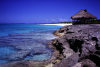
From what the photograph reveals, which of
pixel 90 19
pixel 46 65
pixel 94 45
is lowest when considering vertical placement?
pixel 46 65

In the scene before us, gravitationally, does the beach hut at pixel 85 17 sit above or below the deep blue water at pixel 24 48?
above

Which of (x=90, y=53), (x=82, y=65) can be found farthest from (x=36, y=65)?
(x=90, y=53)

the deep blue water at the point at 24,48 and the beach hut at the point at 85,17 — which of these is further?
the beach hut at the point at 85,17

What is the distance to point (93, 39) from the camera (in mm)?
6090

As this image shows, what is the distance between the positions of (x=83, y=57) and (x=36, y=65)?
293 centimetres

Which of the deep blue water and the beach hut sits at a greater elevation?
the beach hut

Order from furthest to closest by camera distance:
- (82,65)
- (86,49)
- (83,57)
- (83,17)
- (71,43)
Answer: (83,17) < (71,43) < (86,49) < (83,57) < (82,65)

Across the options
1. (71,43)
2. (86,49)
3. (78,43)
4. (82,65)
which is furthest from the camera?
(71,43)

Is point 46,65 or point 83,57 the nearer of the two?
point 83,57

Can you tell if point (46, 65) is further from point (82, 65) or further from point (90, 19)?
point (90, 19)

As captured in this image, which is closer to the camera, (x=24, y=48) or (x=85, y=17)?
(x=24, y=48)

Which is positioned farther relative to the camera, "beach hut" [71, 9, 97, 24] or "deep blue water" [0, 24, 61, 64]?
"beach hut" [71, 9, 97, 24]

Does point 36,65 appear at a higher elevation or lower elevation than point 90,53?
lower

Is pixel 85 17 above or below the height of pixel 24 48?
above
